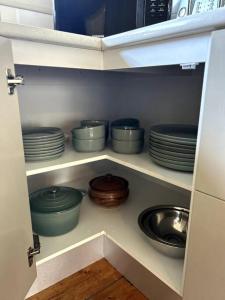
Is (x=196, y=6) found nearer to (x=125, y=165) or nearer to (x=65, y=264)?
(x=125, y=165)

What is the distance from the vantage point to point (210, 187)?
56 cm

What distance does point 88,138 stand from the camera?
3.21 ft

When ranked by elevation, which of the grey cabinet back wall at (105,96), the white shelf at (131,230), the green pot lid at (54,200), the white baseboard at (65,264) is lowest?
the white baseboard at (65,264)

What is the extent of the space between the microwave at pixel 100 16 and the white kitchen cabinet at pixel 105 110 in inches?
6.7

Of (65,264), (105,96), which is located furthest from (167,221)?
(105,96)

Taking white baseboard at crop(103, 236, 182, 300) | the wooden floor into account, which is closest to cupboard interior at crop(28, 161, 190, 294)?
white baseboard at crop(103, 236, 182, 300)

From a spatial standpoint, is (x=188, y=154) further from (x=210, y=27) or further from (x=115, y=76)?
(x=115, y=76)

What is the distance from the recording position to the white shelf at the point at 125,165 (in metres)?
0.71

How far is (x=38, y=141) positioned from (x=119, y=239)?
20.8 inches

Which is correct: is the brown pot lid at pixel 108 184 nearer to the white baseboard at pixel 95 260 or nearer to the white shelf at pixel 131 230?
the white shelf at pixel 131 230

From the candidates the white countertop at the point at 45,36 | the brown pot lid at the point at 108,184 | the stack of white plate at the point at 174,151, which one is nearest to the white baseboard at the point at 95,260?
the brown pot lid at the point at 108,184

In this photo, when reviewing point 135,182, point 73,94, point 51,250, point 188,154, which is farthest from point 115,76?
point 51,250

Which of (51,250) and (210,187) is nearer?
(210,187)

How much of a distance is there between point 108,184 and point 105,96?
0.52 m
